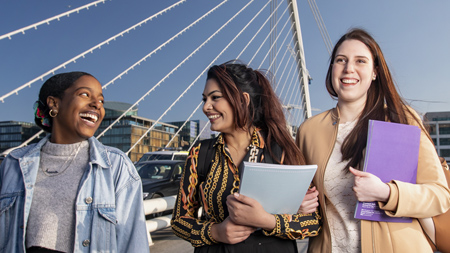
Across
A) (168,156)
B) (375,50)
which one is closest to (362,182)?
(375,50)

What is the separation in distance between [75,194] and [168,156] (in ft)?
40.2

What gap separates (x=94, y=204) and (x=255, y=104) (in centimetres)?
104

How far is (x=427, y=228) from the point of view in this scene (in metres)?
1.61

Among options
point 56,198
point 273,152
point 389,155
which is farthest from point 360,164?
point 56,198

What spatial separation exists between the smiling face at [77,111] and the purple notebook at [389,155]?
55.2 inches

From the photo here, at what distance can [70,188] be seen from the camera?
1706 millimetres

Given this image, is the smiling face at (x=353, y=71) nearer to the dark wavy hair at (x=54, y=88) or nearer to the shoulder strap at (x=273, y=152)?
the shoulder strap at (x=273, y=152)

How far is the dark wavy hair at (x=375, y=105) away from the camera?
1744mm

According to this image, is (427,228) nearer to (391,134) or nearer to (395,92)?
(391,134)

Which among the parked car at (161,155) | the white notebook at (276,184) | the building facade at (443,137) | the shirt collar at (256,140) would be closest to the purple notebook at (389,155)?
the white notebook at (276,184)

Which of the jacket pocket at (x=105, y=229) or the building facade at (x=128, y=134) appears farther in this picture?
the building facade at (x=128, y=134)

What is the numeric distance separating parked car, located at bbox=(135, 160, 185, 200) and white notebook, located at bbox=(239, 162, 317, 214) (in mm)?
6223

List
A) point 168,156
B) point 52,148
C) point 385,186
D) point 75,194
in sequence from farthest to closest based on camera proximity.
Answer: point 168,156, point 52,148, point 75,194, point 385,186

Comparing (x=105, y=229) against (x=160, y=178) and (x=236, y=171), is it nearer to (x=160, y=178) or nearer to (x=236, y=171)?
(x=236, y=171)
